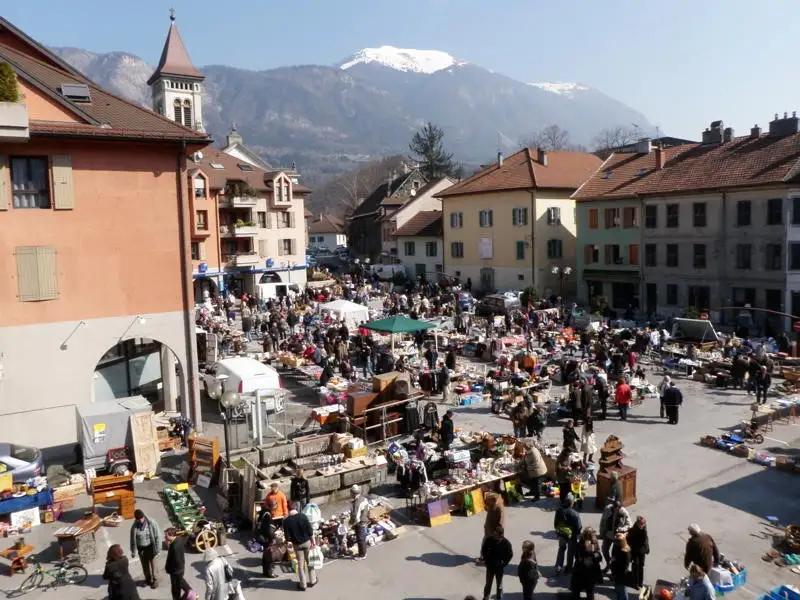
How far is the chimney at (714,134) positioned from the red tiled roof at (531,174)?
9.75 m

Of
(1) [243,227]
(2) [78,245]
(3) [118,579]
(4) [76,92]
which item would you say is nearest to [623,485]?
(3) [118,579]

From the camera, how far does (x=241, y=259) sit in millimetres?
51125

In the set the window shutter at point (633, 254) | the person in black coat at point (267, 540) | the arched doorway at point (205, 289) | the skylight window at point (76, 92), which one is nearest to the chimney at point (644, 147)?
the window shutter at point (633, 254)

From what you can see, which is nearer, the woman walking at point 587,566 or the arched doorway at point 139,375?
the woman walking at point 587,566

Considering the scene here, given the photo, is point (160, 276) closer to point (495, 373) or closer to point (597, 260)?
point (495, 373)

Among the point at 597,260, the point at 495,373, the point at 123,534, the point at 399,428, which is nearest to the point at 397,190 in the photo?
the point at 597,260

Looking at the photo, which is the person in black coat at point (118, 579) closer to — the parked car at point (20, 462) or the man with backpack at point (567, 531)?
the parked car at point (20, 462)

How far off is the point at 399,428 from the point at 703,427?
357 inches

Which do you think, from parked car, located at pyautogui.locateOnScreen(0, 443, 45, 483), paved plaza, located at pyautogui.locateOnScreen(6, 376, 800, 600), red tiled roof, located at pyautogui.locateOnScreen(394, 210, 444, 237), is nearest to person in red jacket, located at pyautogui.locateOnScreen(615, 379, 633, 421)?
paved plaza, located at pyautogui.locateOnScreen(6, 376, 800, 600)

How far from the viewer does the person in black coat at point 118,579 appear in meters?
9.83

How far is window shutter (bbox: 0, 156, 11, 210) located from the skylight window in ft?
12.1

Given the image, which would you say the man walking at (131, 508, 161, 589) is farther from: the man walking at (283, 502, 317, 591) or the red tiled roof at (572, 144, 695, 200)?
the red tiled roof at (572, 144, 695, 200)

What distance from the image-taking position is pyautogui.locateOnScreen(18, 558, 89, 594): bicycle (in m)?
11.6

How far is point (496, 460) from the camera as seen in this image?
15633 millimetres
